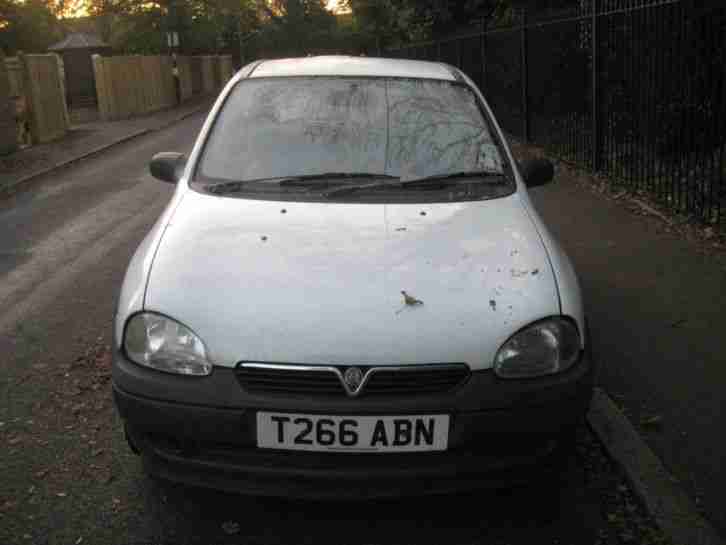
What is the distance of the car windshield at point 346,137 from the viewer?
3988 mm

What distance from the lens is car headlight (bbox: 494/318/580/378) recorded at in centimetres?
288

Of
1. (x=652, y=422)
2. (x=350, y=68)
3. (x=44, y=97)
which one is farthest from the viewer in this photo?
(x=44, y=97)

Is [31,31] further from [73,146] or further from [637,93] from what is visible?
[637,93]

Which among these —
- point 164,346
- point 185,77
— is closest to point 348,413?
point 164,346

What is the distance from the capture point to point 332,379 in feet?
9.09

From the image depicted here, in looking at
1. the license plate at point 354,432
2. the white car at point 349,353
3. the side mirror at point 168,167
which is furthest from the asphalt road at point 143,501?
the side mirror at point 168,167

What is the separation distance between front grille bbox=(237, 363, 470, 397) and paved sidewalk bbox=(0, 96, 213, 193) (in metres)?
10.8

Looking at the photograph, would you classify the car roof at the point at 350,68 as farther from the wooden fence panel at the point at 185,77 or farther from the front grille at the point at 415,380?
the wooden fence panel at the point at 185,77

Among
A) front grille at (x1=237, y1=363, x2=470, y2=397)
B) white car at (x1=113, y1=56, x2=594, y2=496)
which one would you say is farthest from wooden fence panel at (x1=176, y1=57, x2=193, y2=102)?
front grille at (x1=237, y1=363, x2=470, y2=397)

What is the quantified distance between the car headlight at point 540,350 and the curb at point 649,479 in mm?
682

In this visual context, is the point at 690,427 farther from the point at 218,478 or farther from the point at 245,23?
the point at 245,23

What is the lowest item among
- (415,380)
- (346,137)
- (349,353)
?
(415,380)

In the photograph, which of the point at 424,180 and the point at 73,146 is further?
the point at 73,146

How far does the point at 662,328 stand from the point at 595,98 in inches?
224
